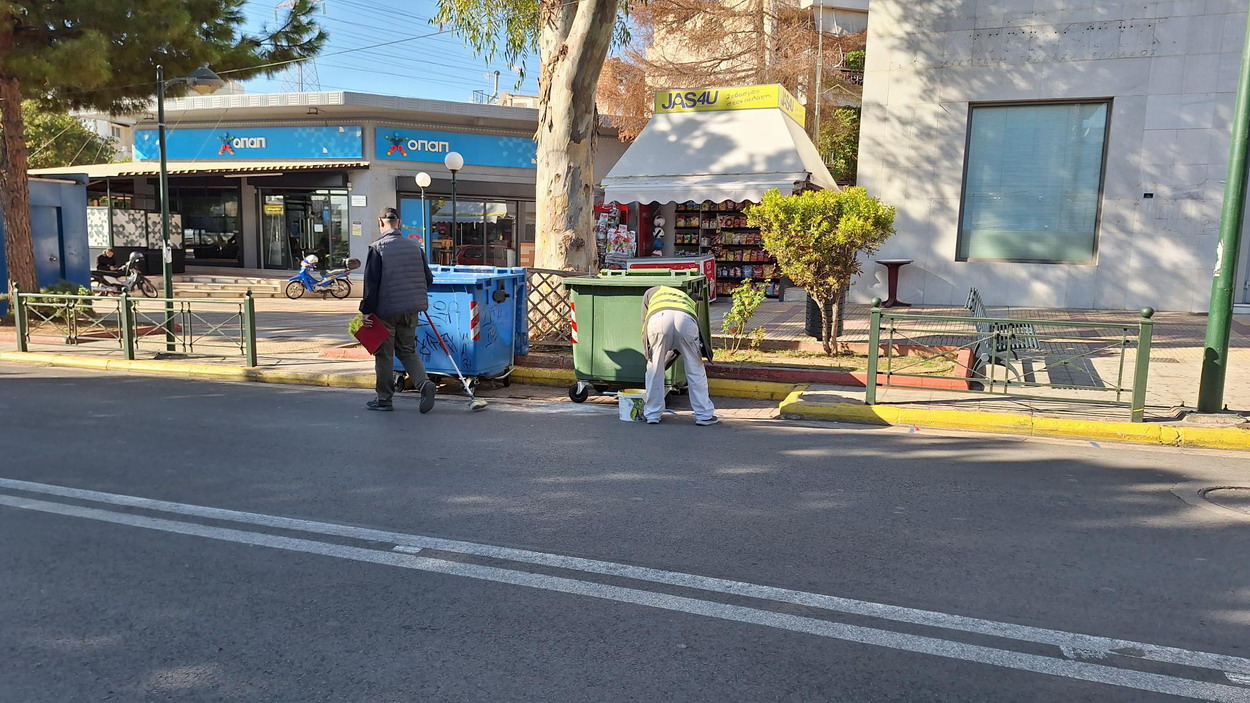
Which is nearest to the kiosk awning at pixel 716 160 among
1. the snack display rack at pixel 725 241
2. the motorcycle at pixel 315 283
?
the snack display rack at pixel 725 241

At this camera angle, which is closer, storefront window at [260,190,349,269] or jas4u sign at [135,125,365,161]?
jas4u sign at [135,125,365,161]

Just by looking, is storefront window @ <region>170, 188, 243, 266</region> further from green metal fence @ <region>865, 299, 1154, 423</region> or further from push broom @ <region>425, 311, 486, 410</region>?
green metal fence @ <region>865, 299, 1154, 423</region>

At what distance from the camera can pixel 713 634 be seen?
3523 mm

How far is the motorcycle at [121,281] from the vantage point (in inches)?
713

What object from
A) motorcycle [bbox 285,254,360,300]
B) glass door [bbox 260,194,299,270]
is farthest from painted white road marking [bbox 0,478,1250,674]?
glass door [bbox 260,194,299,270]

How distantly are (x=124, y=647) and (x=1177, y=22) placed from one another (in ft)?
55.5

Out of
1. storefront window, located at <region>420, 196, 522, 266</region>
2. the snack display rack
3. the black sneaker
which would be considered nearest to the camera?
the black sneaker

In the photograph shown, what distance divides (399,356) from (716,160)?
9.38 m

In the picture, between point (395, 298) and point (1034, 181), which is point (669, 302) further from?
point (1034, 181)

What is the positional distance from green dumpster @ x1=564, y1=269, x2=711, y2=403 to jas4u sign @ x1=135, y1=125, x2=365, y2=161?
60.5 ft

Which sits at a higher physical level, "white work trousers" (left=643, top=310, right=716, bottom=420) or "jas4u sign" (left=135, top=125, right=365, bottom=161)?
"jas4u sign" (left=135, top=125, right=365, bottom=161)

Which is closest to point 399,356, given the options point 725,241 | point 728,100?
point 728,100

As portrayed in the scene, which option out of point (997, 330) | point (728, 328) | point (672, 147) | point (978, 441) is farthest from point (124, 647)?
point (672, 147)

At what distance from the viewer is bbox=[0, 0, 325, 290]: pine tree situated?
1321 cm
